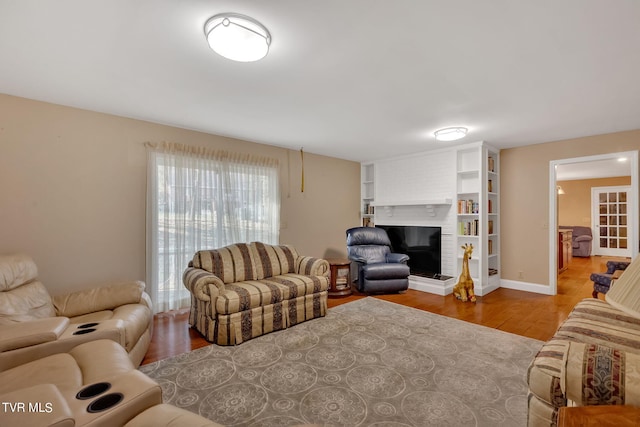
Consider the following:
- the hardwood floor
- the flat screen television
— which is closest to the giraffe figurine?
the hardwood floor

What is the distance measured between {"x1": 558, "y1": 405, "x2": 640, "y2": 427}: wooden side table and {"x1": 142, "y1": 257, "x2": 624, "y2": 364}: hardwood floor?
7.90ft

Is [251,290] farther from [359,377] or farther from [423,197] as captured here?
[423,197]

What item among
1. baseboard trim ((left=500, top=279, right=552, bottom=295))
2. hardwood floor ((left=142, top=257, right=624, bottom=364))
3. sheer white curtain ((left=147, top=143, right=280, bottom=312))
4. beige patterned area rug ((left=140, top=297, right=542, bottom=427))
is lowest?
hardwood floor ((left=142, top=257, right=624, bottom=364))

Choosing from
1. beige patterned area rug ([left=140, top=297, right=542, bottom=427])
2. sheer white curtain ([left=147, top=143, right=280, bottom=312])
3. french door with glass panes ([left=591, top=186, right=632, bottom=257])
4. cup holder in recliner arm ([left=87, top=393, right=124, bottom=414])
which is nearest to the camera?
cup holder in recliner arm ([left=87, top=393, right=124, bottom=414])

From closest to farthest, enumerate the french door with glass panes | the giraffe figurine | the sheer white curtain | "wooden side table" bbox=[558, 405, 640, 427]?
"wooden side table" bbox=[558, 405, 640, 427]
the sheer white curtain
the giraffe figurine
the french door with glass panes

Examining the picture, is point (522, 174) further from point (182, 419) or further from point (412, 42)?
point (182, 419)

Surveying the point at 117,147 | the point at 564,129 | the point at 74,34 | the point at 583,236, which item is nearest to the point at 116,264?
the point at 117,147

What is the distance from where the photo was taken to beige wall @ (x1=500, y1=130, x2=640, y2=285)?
174 inches

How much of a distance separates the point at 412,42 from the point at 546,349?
6.63ft

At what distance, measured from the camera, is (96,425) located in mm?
1034

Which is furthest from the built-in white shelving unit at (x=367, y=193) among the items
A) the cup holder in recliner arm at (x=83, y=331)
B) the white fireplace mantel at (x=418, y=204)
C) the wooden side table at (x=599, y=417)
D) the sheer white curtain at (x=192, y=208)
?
the wooden side table at (x=599, y=417)

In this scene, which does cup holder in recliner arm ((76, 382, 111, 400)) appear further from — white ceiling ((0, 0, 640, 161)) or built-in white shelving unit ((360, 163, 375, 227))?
built-in white shelving unit ((360, 163, 375, 227))

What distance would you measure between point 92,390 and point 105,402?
0.51 ft

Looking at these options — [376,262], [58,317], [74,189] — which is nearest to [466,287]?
[376,262]
